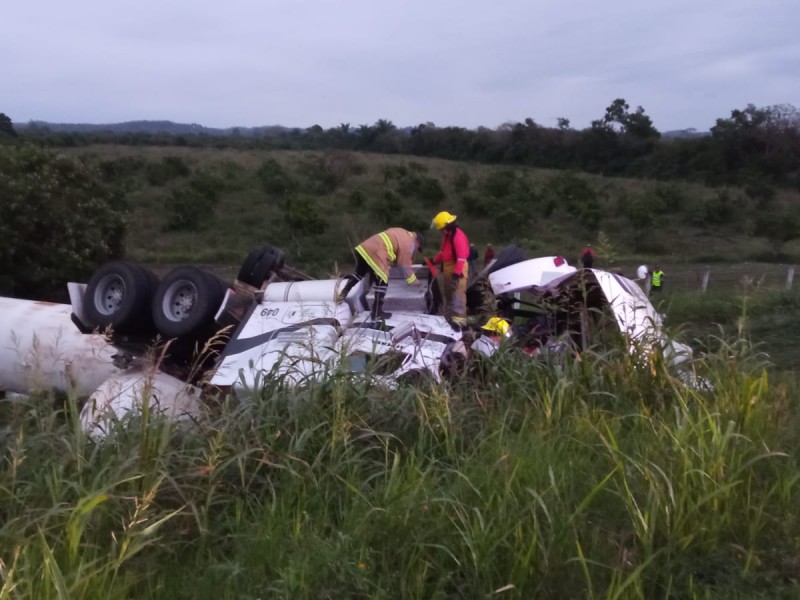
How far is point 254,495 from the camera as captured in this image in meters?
3.83

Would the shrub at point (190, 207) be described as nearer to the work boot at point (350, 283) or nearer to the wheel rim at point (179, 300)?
the wheel rim at point (179, 300)

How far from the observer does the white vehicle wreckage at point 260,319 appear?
20.1 ft

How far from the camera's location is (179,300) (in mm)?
7719

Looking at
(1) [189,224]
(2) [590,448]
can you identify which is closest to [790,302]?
(2) [590,448]

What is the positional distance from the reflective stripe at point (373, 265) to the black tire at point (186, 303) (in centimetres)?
126

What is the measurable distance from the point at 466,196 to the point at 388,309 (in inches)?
1227

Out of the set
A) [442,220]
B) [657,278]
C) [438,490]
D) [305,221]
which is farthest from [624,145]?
[438,490]

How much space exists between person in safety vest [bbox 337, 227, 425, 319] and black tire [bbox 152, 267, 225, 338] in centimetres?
116

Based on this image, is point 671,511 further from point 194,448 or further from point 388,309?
point 388,309

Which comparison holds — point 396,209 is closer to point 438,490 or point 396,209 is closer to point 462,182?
point 462,182

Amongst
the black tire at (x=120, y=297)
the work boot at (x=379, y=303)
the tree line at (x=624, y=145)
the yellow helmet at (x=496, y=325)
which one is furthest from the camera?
the tree line at (x=624, y=145)

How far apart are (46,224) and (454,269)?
37.0ft

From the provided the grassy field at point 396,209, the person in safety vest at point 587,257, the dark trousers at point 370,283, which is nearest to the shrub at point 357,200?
the grassy field at point 396,209

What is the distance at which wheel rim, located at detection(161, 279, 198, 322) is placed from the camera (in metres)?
7.62
